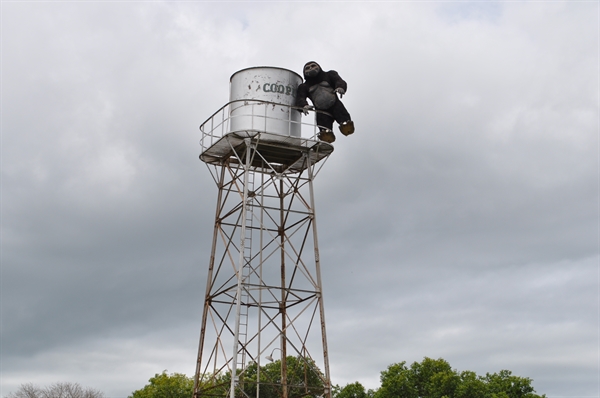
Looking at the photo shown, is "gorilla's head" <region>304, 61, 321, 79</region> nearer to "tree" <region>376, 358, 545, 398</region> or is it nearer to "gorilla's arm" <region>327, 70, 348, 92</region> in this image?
"gorilla's arm" <region>327, 70, 348, 92</region>

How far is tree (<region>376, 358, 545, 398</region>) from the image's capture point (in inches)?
2287

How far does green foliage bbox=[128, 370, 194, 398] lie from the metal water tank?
39.0 meters

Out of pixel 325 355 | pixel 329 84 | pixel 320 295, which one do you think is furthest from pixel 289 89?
pixel 325 355

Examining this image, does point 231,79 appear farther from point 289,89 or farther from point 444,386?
point 444,386

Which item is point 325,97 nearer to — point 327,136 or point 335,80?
point 335,80

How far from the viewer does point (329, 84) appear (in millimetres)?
31859

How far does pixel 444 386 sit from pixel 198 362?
33.1 meters

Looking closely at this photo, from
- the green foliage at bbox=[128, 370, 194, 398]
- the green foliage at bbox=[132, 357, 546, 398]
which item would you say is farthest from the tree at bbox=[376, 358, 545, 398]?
the green foliage at bbox=[128, 370, 194, 398]

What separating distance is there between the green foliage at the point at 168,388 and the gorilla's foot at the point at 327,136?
38.7 m

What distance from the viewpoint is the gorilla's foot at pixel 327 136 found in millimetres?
31312

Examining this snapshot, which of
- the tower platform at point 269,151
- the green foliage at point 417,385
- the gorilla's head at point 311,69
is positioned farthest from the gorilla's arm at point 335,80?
the green foliage at point 417,385

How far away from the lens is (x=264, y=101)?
30.6 metres

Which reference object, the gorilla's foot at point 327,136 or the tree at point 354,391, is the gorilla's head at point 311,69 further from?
the tree at point 354,391

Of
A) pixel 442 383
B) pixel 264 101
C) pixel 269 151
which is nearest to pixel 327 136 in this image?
pixel 269 151
